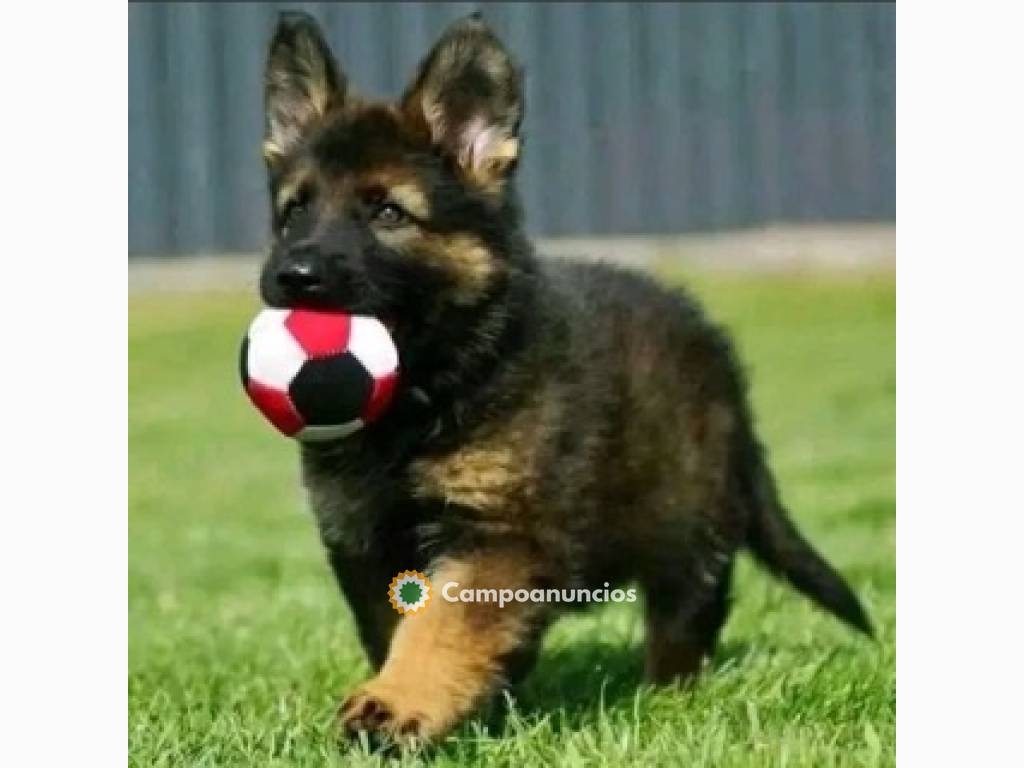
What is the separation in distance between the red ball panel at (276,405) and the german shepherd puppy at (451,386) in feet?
0.60

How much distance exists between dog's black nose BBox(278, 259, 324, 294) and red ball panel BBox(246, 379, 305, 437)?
0.73ft

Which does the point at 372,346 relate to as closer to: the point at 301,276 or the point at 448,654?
the point at 301,276

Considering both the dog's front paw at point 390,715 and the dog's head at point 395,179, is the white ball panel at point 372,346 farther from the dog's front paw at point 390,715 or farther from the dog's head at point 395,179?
the dog's front paw at point 390,715

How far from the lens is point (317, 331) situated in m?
4.56

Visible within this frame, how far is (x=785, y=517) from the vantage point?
587cm

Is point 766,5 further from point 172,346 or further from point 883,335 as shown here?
point 172,346

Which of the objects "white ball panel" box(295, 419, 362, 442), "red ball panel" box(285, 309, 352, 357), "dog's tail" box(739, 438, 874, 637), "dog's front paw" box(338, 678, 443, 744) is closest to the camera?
"dog's front paw" box(338, 678, 443, 744)

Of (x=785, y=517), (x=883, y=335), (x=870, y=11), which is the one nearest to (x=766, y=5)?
(x=870, y=11)

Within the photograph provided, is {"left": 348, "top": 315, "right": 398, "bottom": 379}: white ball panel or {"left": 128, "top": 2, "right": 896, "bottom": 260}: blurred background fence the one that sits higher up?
{"left": 128, "top": 2, "right": 896, "bottom": 260}: blurred background fence

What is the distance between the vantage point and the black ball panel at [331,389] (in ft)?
15.0

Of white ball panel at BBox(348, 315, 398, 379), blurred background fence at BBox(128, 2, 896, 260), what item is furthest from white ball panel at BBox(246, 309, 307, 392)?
blurred background fence at BBox(128, 2, 896, 260)

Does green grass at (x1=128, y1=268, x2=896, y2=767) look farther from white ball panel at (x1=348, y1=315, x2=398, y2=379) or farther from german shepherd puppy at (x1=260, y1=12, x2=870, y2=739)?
white ball panel at (x1=348, y1=315, x2=398, y2=379)

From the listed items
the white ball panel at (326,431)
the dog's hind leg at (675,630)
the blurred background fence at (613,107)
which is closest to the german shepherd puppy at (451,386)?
the white ball panel at (326,431)

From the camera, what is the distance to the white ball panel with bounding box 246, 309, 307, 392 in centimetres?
456
